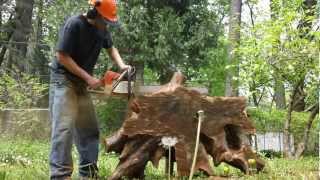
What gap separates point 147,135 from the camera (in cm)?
490

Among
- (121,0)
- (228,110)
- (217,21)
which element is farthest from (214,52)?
(228,110)

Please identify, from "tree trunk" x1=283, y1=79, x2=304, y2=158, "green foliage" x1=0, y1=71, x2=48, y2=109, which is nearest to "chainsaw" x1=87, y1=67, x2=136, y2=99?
"tree trunk" x1=283, y1=79, x2=304, y2=158

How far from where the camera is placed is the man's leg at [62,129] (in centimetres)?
451

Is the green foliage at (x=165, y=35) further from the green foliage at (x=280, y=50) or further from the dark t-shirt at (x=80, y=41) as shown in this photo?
the dark t-shirt at (x=80, y=41)

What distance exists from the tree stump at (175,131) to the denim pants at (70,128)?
0.21 m

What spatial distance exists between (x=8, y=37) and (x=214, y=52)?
21.2 feet

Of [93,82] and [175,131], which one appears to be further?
[175,131]

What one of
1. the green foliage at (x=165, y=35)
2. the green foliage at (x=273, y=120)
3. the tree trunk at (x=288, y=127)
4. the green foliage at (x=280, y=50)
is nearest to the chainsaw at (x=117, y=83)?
the green foliage at (x=280, y=50)

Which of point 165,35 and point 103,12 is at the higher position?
point 165,35

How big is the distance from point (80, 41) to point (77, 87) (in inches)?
15.9

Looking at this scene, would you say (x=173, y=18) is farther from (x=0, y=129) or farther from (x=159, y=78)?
(x=0, y=129)

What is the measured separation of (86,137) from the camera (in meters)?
4.89

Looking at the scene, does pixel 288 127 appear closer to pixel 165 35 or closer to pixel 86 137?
Answer: pixel 165 35

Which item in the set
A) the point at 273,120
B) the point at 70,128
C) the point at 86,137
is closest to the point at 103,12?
the point at 70,128
